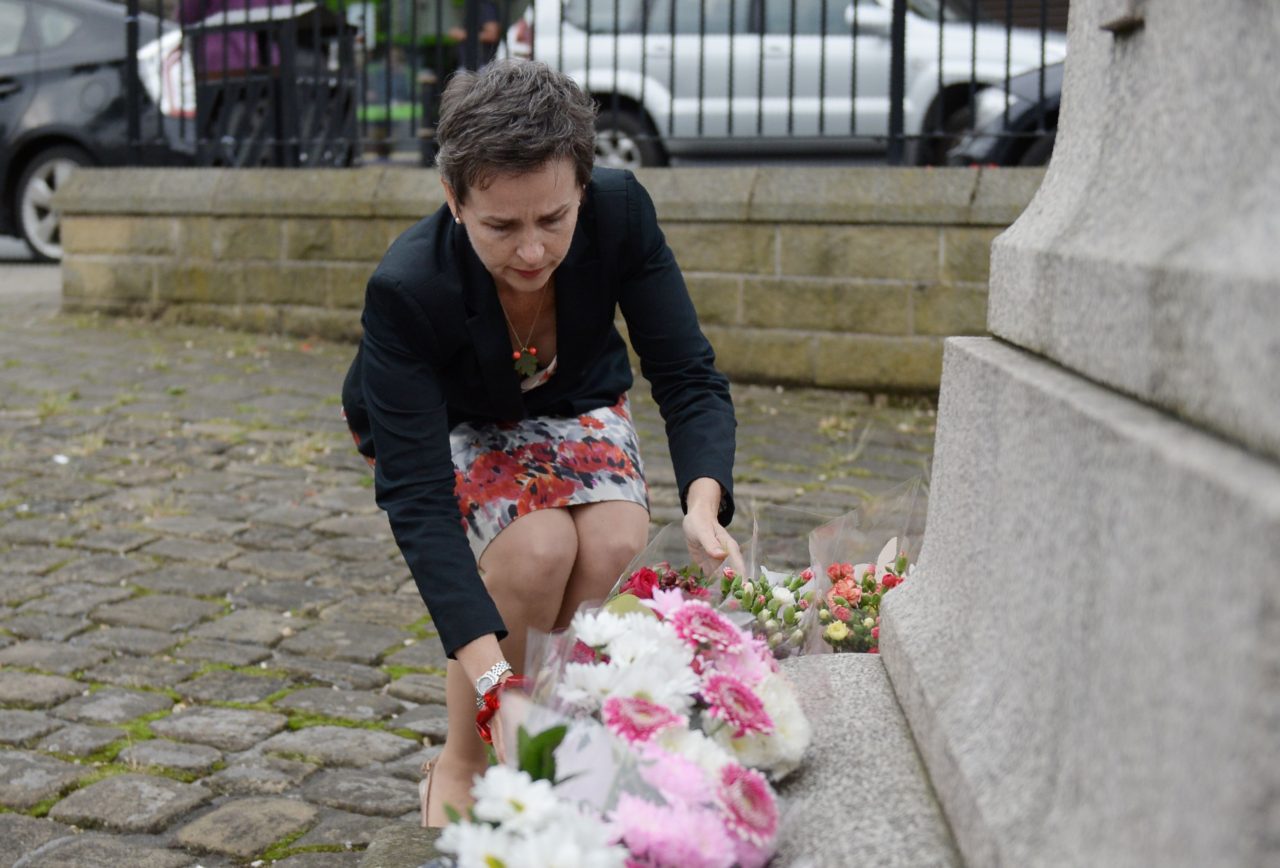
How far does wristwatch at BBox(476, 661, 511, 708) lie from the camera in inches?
87.8

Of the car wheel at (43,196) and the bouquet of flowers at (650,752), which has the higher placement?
the car wheel at (43,196)

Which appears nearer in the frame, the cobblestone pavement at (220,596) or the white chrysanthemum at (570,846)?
the white chrysanthemum at (570,846)

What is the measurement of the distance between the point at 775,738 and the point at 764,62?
6.26 metres

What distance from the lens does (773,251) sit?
6719 mm

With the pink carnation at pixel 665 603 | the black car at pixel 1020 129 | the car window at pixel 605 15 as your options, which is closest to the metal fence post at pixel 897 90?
the black car at pixel 1020 129

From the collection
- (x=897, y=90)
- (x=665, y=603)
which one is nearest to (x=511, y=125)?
(x=665, y=603)

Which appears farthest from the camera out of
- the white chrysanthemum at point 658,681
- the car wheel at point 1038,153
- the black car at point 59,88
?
the black car at point 59,88

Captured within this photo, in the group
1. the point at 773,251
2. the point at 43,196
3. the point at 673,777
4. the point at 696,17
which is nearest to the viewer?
the point at 673,777

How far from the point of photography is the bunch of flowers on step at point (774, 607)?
225 centimetres

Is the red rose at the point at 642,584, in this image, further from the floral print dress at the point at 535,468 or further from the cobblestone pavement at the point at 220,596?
the floral print dress at the point at 535,468

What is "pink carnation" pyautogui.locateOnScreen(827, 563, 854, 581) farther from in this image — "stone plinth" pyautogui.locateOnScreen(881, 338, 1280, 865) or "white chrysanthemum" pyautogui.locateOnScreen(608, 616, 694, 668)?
"white chrysanthemum" pyautogui.locateOnScreen(608, 616, 694, 668)

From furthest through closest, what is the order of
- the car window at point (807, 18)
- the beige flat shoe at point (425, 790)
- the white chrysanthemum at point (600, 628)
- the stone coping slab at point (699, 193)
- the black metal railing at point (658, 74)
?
the car window at point (807, 18)
the black metal railing at point (658, 74)
the stone coping slab at point (699, 193)
the beige flat shoe at point (425, 790)
the white chrysanthemum at point (600, 628)

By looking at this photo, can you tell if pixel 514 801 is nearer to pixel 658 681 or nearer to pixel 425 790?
pixel 658 681

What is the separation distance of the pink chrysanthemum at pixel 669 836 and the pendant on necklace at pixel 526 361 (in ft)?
4.74
